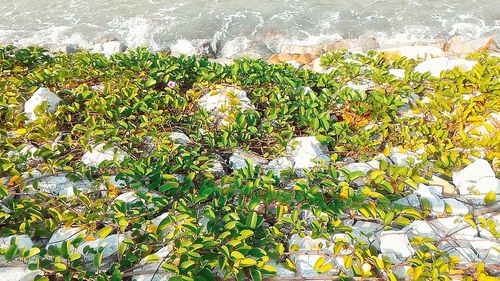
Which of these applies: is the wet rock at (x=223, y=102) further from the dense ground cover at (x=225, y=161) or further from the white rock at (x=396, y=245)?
the white rock at (x=396, y=245)

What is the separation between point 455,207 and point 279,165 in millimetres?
1081

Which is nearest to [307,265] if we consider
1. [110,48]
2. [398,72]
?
[398,72]

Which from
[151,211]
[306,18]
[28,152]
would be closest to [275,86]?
[151,211]

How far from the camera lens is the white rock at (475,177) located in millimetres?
2492

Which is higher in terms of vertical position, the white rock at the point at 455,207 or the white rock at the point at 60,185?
the white rock at the point at 60,185

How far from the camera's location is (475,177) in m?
2.57

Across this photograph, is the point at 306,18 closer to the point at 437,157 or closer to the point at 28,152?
the point at 437,157

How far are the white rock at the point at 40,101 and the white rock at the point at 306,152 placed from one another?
5.86 ft

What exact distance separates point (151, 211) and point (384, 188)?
134cm

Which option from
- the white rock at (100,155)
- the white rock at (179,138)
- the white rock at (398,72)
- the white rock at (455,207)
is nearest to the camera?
the white rock at (455,207)

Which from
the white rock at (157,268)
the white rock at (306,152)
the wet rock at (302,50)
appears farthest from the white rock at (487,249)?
the wet rock at (302,50)

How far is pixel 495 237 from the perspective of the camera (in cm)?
221

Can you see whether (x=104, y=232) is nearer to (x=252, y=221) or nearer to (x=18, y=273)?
(x=18, y=273)

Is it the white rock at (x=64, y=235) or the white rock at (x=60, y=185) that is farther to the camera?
the white rock at (x=60, y=185)
